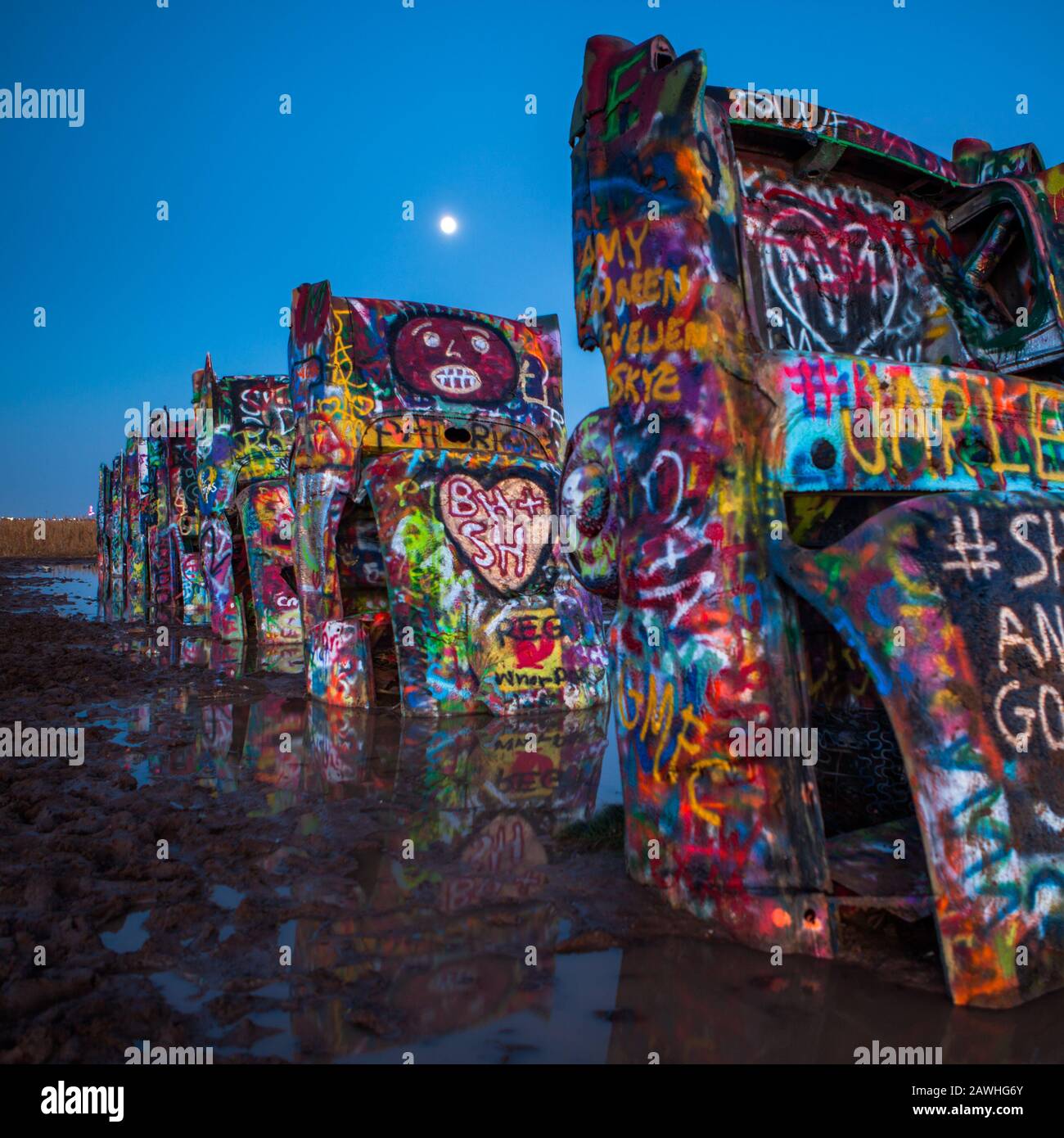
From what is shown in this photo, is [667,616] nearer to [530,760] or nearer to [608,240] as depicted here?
[608,240]

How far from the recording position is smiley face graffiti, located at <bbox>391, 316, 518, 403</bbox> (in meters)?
9.17

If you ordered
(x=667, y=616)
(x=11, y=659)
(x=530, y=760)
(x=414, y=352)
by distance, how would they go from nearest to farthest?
(x=667, y=616), (x=530, y=760), (x=414, y=352), (x=11, y=659)

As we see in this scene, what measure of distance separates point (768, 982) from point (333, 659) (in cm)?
644

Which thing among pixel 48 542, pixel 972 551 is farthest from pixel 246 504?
pixel 48 542

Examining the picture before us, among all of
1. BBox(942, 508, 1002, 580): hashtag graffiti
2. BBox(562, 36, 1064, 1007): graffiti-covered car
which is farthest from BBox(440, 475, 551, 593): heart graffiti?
BBox(942, 508, 1002, 580): hashtag graffiti

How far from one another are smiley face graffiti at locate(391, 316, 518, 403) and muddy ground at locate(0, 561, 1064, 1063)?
4.44m

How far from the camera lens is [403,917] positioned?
3350 mm

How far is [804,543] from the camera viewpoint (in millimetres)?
3568

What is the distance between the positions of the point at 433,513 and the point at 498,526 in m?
0.66

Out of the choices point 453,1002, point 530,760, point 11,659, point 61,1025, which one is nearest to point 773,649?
point 453,1002

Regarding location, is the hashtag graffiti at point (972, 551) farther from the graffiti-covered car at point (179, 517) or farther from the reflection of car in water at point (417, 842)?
the graffiti-covered car at point (179, 517)

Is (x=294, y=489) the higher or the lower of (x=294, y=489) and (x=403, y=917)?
the higher

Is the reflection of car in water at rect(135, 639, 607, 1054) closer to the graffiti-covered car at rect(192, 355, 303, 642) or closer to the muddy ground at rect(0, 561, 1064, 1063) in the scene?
the muddy ground at rect(0, 561, 1064, 1063)

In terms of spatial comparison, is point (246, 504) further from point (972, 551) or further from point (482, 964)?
point (972, 551)
